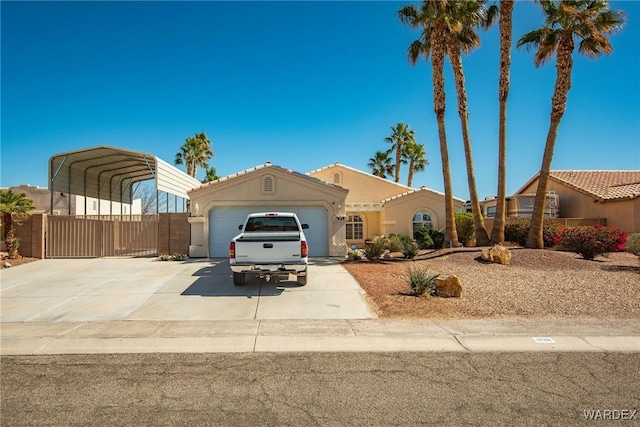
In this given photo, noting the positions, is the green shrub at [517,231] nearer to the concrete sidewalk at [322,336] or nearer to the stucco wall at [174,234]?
the concrete sidewalk at [322,336]

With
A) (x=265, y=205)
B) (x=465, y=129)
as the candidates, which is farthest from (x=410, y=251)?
(x=465, y=129)

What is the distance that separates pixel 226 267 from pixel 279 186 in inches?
190

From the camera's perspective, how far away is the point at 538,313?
838cm

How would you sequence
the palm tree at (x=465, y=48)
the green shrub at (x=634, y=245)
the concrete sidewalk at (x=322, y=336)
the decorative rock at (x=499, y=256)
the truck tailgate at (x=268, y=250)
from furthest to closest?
1. the palm tree at (x=465, y=48)
2. the decorative rock at (x=499, y=256)
3. the green shrub at (x=634, y=245)
4. the truck tailgate at (x=268, y=250)
5. the concrete sidewalk at (x=322, y=336)

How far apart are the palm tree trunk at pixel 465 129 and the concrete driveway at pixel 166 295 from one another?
29.1 ft

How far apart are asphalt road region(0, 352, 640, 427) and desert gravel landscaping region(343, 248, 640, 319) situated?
283cm

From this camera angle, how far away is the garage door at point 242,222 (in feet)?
57.5

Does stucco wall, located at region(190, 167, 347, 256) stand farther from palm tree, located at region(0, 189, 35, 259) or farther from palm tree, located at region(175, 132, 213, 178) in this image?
palm tree, located at region(175, 132, 213, 178)

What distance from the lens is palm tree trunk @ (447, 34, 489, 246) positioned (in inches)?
780

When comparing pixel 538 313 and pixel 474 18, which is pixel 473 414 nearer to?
pixel 538 313

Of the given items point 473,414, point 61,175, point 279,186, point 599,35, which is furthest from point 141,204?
point 473,414

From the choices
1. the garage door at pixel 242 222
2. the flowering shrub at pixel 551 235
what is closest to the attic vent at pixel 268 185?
the garage door at pixel 242 222

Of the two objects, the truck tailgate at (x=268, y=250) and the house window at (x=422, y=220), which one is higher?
the house window at (x=422, y=220)

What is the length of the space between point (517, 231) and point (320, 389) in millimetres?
20390
